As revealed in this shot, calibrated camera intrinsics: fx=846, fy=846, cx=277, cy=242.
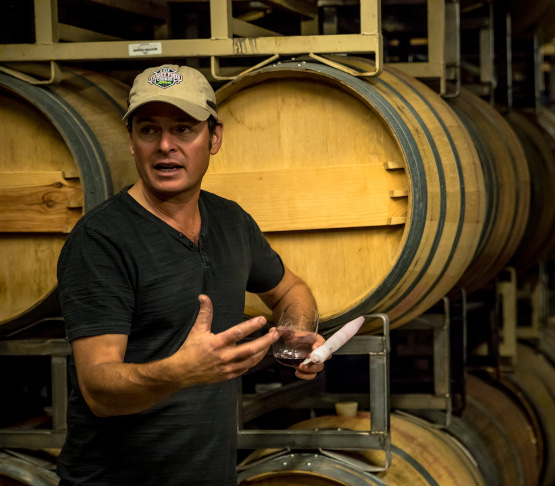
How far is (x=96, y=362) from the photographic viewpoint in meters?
1.98

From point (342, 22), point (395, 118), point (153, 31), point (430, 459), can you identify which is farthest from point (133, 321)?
point (342, 22)

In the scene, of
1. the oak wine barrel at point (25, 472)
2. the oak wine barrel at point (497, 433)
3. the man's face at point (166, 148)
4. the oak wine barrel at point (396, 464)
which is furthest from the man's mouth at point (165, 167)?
the oak wine barrel at point (497, 433)

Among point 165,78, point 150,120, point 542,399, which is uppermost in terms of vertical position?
point 165,78

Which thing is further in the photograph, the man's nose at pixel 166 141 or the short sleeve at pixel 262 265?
the short sleeve at pixel 262 265

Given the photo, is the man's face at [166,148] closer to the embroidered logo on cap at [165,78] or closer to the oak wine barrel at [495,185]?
the embroidered logo on cap at [165,78]

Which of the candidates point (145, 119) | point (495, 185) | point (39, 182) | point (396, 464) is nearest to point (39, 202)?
point (39, 182)

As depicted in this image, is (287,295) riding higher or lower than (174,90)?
lower

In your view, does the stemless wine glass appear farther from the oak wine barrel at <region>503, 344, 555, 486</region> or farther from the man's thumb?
the oak wine barrel at <region>503, 344, 555, 486</region>

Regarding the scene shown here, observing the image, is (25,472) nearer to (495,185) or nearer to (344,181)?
(344,181)

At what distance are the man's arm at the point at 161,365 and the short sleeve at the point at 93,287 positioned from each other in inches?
1.3

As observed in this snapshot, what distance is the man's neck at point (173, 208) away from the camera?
91.0 inches

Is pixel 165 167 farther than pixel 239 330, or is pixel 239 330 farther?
pixel 165 167

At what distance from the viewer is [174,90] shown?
2260 mm

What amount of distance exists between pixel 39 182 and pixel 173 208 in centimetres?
83
